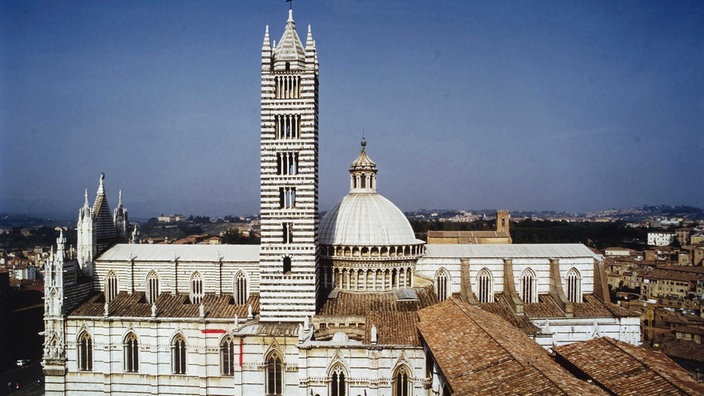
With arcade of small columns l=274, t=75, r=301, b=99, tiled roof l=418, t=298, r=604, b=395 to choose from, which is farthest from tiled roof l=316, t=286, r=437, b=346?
arcade of small columns l=274, t=75, r=301, b=99

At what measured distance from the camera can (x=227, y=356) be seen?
1267 inches

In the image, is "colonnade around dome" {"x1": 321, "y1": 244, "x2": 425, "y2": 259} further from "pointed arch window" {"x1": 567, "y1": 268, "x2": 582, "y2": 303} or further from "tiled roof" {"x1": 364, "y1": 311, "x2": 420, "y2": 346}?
"pointed arch window" {"x1": 567, "y1": 268, "x2": 582, "y2": 303}

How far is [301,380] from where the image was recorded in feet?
79.4

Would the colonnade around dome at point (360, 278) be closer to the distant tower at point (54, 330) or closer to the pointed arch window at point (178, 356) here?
the pointed arch window at point (178, 356)

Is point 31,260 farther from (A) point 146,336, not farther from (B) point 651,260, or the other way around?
(B) point 651,260

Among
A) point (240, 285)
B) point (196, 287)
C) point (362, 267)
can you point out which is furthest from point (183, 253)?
point (362, 267)

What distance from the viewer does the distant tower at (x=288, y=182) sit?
1126 inches

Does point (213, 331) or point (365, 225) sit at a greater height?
point (365, 225)

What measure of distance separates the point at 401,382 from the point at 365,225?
1061cm

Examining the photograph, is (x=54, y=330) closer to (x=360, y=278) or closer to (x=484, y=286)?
(x=360, y=278)

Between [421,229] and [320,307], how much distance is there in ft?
274

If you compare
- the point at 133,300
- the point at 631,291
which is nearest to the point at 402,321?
the point at 133,300

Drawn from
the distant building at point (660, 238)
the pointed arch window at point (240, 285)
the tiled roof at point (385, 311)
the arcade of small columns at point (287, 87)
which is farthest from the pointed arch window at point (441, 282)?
the distant building at point (660, 238)

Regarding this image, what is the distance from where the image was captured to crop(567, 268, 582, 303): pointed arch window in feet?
115
